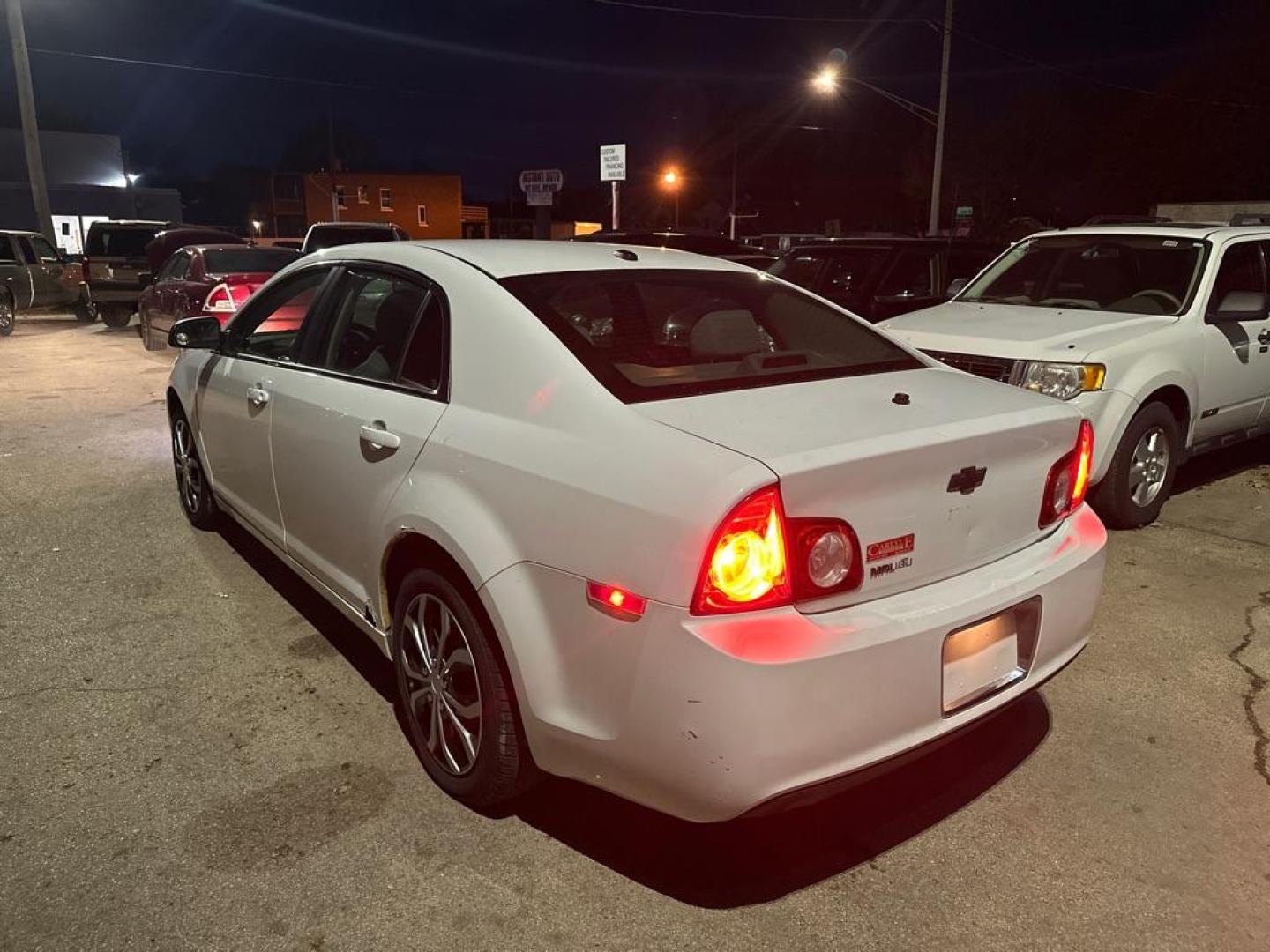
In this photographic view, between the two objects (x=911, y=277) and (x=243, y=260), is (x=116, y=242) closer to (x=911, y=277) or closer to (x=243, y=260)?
(x=243, y=260)

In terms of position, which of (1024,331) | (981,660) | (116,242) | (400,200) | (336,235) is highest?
(400,200)

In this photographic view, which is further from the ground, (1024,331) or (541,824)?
(1024,331)

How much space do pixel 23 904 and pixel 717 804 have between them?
1.79 metres

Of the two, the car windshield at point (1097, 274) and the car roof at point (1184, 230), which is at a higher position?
the car roof at point (1184, 230)

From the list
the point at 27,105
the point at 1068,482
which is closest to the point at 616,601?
the point at 1068,482

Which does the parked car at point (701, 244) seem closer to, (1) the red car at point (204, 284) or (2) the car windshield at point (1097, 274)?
(1) the red car at point (204, 284)

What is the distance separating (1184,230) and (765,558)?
5.73 meters

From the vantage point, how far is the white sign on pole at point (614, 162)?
22.1 metres

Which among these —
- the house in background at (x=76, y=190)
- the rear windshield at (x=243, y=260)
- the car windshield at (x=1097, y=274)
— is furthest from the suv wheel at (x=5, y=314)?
the house in background at (x=76, y=190)

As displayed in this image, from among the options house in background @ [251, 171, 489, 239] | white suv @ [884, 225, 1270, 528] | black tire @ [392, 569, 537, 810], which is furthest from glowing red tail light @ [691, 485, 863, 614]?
house in background @ [251, 171, 489, 239]

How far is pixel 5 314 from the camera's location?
53.1ft

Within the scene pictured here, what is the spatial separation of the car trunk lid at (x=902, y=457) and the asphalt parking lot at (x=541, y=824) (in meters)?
0.83

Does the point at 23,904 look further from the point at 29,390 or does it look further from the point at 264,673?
the point at 29,390

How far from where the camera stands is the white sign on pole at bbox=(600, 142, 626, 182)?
871 inches
